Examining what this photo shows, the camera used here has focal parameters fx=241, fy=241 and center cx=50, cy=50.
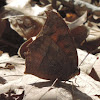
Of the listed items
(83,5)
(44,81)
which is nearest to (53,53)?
(44,81)

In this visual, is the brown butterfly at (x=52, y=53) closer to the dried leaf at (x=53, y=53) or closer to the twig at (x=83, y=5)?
the dried leaf at (x=53, y=53)

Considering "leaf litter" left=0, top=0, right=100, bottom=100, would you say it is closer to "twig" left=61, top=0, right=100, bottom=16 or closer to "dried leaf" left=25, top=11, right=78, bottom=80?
"dried leaf" left=25, top=11, right=78, bottom=80

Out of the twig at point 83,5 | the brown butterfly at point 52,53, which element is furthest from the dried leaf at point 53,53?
the twig at point 83,5

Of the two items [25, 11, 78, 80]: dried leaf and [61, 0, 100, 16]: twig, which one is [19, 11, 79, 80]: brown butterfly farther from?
[61, 0, 100, 16]: twig

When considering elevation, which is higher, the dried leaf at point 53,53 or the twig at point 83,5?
the dried leaf at point 53,53

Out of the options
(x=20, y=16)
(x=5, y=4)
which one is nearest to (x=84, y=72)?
(x=20, y=16)

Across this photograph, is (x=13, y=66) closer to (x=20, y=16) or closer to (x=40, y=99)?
(x=40, y=99)

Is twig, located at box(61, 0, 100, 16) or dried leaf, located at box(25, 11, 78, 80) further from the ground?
dried leaf, located at box(25, 11, 78, 80)

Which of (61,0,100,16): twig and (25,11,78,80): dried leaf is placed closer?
(25,11,78,80): dried leaf

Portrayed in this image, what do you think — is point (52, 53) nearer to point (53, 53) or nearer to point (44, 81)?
point (53, 53)

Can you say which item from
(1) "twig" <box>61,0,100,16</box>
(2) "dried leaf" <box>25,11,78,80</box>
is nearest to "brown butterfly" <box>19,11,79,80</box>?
(2) "dried leaf" <box>25,11,78,80</box>
